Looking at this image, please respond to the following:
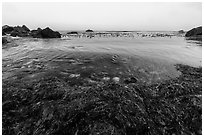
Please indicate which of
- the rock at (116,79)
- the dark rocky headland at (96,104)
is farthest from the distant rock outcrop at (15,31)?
the rock at (116,79)

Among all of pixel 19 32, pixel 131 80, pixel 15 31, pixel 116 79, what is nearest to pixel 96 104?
pixel 116 79

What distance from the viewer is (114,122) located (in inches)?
174

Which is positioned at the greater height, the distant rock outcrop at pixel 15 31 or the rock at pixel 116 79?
the distant rock outcrop at pixel 15 31

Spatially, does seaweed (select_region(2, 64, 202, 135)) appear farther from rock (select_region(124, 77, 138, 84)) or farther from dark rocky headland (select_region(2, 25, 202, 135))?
rock (select_region(124, 77, 138, 84))

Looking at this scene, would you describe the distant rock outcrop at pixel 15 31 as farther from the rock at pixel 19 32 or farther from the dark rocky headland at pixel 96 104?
the dark rocky headland at pixel 96 104

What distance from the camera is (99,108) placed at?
4910 mm

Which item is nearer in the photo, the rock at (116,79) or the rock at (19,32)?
the rock at (116,79)

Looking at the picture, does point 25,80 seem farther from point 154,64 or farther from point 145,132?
point 154,64

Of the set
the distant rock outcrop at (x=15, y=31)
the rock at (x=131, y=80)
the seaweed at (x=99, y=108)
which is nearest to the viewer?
the seaweed at (x=99, y=108)

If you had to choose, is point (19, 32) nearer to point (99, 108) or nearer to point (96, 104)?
point (96, 104)

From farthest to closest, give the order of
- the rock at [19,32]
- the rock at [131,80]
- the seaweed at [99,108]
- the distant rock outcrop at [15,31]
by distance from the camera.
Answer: the distant rock outcrop at [15,31] → the rock at [19,32] → the rock at [131,80] → the seaweed at [99,108]

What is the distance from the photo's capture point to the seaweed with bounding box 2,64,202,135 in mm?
4254

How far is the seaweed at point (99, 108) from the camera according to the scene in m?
4.25

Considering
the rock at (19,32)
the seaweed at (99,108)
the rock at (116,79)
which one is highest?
the rock at (19,32)
